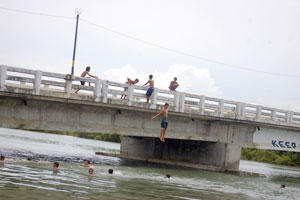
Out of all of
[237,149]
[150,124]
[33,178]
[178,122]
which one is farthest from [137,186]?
[237,149]

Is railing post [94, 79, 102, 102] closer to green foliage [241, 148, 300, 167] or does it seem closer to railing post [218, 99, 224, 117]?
railing post [218, 99, 224, 117]

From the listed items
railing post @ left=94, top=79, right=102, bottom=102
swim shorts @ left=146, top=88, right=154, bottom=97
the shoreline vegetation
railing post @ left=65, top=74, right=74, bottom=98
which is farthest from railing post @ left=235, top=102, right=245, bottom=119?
the shoreline vegetation

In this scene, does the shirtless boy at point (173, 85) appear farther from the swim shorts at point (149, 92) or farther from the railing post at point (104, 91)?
the railing post at point (104, 91)

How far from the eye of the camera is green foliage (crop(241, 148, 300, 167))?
6200 centimetres

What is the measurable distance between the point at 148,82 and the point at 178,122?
4259 mm

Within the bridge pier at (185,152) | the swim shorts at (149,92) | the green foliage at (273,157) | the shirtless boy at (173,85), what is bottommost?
the green foliage at (273,157)

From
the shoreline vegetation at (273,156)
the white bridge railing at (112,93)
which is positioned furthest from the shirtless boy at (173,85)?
the shoreline vegetation at (273,156)

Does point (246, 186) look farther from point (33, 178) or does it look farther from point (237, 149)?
point (33, 178)

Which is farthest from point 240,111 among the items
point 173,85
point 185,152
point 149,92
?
point 149,92

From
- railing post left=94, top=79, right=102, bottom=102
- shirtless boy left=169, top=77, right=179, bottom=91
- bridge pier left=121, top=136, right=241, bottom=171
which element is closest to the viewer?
railing post left=94, top=79, right=102, bottom=102

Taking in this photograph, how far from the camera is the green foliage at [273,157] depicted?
203 feet

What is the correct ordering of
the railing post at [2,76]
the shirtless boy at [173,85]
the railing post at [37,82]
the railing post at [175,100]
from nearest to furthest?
the railing post at [2,76] → the railing post at [37,82] → the railing post at [175,100] → the shirtless boy at [173,85]

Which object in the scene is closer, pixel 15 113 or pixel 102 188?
pixel 102 188

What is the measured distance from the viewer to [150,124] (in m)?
27.5
